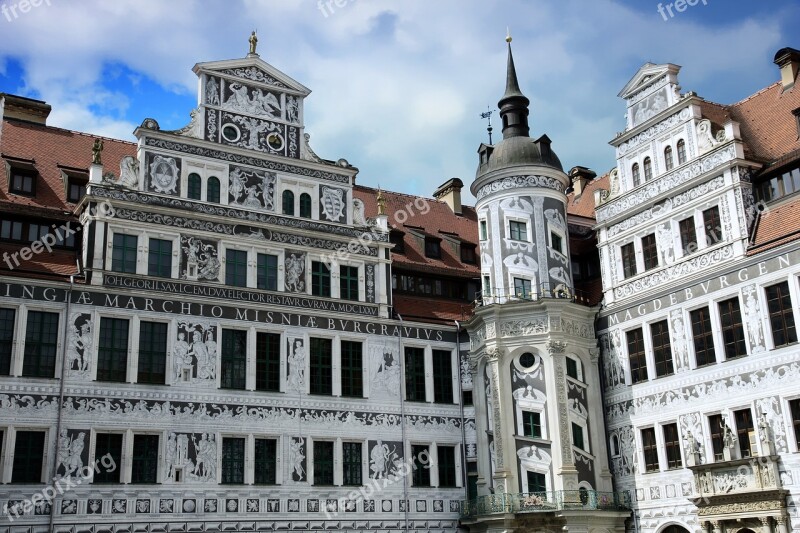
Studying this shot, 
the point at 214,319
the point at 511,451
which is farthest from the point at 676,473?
Answer: the point at 214,319

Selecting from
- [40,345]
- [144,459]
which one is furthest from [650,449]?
[40,345]

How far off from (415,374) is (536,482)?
507cm

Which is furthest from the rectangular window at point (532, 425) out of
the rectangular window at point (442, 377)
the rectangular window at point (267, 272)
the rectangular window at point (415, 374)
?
the rectangular window at point (267, 272)

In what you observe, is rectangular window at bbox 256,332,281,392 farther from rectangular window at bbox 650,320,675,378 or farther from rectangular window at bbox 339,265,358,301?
rectangular window at bbox 650,320,675,378

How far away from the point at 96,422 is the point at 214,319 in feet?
14.3

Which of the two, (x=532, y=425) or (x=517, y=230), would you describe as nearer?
(x=532, y=425)

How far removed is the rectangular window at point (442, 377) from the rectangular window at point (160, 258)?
8.94 metres

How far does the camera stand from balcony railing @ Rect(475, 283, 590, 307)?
2877cm

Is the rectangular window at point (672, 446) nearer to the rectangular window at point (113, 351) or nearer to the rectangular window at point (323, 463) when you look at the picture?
the rectangular window at point (323, 463)

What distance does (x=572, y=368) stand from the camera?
1110 inches

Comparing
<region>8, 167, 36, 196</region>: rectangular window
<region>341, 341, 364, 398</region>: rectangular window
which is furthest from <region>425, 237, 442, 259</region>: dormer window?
<region>8, 167, 36, 196</region>: rectangular window

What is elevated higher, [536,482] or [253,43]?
[253,43]

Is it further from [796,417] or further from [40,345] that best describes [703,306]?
[40,345]

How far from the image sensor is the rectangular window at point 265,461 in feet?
84.7
